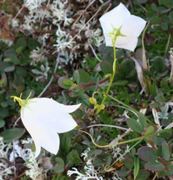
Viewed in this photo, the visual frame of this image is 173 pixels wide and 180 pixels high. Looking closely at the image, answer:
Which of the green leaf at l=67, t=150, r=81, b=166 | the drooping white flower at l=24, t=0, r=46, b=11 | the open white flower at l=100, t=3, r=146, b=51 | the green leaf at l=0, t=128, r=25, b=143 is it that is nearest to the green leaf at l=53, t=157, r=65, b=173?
the green leaf at l=67, t=150, r=81, b=166

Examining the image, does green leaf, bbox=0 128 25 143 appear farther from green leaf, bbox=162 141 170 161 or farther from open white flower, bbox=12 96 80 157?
green leaf, bbox=162 141 170 161

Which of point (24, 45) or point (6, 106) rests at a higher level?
point (24, 45)

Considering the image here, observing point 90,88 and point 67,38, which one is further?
point 67,38

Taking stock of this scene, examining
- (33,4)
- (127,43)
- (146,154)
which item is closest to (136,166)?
(146,154)

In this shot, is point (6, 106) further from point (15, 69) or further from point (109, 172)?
point (109, 172)

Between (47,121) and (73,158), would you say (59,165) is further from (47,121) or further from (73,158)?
(47,121)

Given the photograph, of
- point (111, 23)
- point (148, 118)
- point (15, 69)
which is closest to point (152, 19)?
point (111, 23)

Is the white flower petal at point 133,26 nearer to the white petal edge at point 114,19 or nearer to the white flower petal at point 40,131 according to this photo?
the white petal edge at point 114,19
